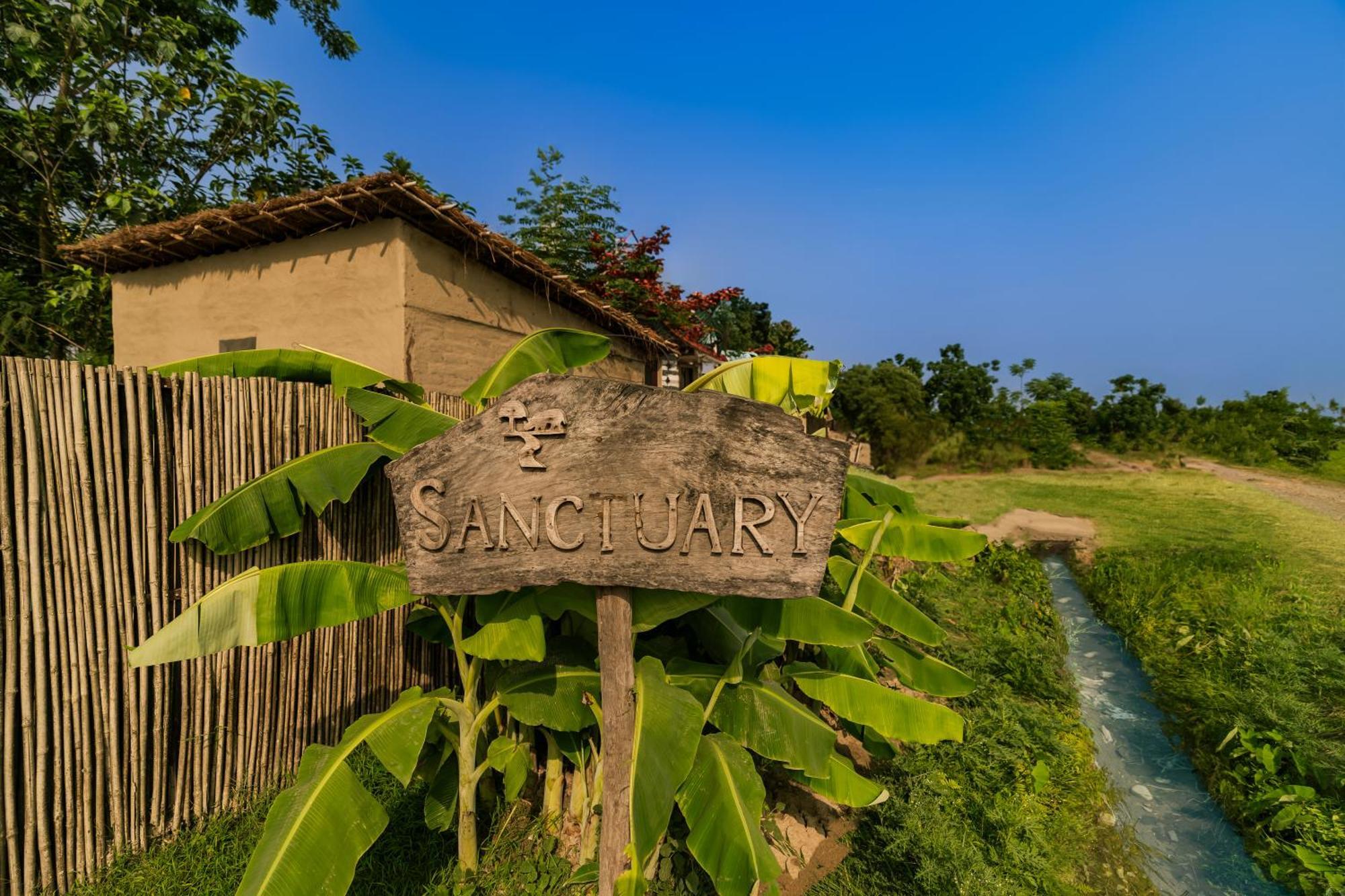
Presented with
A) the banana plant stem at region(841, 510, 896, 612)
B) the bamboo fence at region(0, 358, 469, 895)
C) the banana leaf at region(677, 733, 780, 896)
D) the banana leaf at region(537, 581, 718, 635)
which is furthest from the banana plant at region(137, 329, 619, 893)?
the banana plant stem at region(841, 510, 896, 612)

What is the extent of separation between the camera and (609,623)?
87.0 inches

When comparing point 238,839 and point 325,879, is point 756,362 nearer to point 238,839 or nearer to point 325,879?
point 325,879

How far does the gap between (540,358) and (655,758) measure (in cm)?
228

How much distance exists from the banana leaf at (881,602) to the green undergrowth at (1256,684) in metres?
2.65

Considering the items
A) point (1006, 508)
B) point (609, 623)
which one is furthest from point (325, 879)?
point (1006, 508)

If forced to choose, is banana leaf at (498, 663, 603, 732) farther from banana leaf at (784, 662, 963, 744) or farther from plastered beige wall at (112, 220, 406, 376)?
plastered beige wall at (112, 220, 406, 376)

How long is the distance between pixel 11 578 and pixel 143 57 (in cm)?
999

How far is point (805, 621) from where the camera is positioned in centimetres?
254

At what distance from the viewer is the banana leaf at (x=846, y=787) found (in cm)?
275

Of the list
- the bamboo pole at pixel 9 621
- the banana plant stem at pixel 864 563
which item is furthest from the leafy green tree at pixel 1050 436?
the bamboo pole at pixel 9 621

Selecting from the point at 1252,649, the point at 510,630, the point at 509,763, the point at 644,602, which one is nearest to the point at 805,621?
the point at 644,602

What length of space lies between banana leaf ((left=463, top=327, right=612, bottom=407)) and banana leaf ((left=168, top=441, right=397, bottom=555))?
0.67 meters

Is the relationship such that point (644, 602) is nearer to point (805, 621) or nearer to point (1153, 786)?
point (805, 621)

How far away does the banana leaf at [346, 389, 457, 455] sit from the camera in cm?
290
